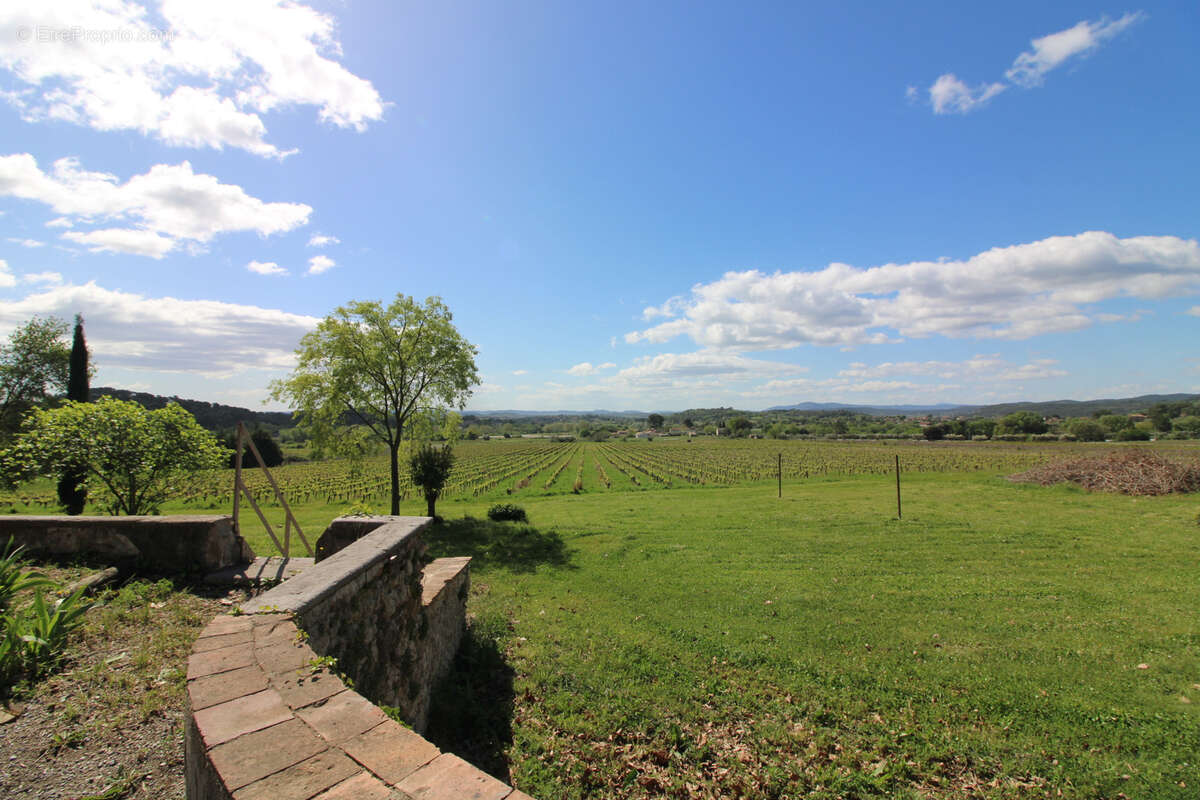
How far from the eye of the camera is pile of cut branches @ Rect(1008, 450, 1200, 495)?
1984cm

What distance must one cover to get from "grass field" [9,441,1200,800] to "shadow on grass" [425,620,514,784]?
0.10 ft

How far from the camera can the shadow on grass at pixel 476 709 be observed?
17.6 feet

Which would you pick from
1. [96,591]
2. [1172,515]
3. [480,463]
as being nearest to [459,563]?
[96,591]

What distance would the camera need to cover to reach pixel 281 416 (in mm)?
128625

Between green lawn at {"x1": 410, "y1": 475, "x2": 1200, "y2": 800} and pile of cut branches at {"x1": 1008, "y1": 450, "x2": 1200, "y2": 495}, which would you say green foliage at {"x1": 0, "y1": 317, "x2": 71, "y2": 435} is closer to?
green lawn at {"x1": 410, "y1": 475, "x2": 1200, "y2": 800}

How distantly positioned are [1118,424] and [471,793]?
162m

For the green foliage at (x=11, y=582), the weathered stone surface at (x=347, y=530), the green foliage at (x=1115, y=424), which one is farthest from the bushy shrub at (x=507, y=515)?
the green foliage at (x=1115, y=424)

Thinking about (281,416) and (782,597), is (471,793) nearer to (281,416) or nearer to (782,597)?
(782,597)

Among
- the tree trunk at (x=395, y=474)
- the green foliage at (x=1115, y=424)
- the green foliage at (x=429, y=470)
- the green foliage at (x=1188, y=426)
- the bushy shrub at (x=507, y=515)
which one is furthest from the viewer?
the green foliage at (x=1115, y=424)

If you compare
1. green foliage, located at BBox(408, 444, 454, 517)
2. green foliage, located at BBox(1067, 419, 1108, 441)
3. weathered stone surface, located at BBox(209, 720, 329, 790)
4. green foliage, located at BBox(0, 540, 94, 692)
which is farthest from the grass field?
green foliage, located at BBox(1067, 419, 1108, 441)

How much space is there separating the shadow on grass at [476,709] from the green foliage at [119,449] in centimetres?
805

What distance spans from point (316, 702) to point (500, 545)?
13.3 meters

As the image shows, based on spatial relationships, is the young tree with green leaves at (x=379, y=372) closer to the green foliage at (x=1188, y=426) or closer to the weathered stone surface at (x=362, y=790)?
the weathered stone surface at (x=362, y=790)

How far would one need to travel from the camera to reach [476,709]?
6.00 m
